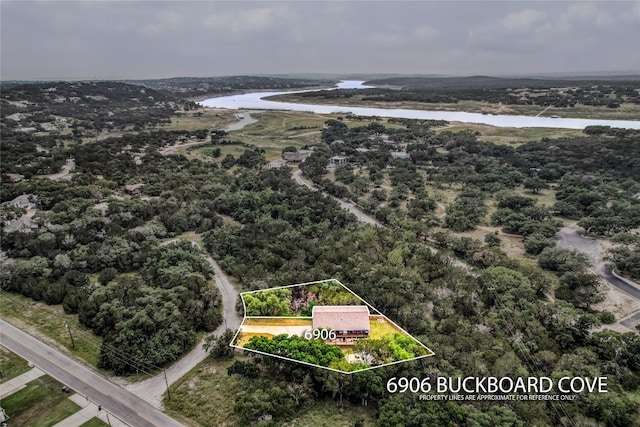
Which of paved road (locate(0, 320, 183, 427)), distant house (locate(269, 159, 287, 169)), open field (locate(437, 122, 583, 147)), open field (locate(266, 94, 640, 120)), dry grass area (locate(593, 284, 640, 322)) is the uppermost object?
open field (locate(266, 94, 640, 120))

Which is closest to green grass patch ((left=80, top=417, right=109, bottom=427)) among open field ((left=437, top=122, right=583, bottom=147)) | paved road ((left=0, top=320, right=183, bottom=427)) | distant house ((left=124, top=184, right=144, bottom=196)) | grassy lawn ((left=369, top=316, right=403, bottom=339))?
paved road ((left=0, top=320, right=183, bottom=427))

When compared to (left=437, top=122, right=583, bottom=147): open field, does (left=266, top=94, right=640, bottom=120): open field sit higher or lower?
higher

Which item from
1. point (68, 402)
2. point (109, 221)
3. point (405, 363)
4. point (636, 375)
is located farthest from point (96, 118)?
point (636, 375)

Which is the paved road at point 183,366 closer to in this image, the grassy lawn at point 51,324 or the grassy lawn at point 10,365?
the grassy lawn at point 51,324

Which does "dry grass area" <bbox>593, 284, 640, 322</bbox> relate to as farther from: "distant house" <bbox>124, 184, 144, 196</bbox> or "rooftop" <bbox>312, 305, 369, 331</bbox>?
"distant house" <bbox>124, 184, 144, 196</bbox>

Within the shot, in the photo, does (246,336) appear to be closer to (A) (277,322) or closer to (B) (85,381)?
(A) (277,322)

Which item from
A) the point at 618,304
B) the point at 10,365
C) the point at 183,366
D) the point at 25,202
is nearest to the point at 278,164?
the point at 25,202

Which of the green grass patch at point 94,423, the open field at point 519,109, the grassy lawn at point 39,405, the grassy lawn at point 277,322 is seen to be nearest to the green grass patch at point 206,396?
the green grass patch at point 94,423
